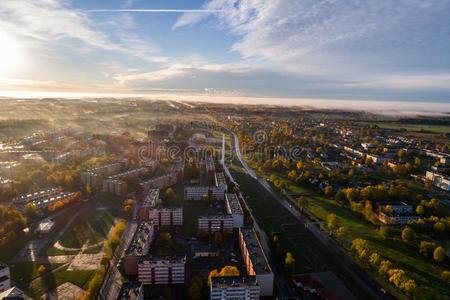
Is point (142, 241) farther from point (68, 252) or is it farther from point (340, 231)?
point (340, 231)

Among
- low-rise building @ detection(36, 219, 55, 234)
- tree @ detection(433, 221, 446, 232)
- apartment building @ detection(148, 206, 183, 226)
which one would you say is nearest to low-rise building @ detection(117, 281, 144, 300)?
A: apartment building @ detection(148, 206, 183, 226)

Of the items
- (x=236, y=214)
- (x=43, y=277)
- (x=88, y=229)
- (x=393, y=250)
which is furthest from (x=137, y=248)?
(x=393, y=250)

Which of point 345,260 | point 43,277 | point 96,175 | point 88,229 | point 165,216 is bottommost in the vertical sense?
point 43,277

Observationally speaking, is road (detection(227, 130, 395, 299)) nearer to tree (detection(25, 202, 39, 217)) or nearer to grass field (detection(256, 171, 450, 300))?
grass field (detection(256, 171, 450, 300))

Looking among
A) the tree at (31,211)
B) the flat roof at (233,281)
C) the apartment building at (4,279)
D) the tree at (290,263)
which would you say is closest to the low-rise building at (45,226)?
the tree at (31,211)

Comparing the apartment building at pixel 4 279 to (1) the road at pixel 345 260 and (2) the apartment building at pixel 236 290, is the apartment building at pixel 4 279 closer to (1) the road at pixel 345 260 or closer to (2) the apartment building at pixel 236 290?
(2) the apartment building at pixel 236 290

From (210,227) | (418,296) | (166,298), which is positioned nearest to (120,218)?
(210,227)
